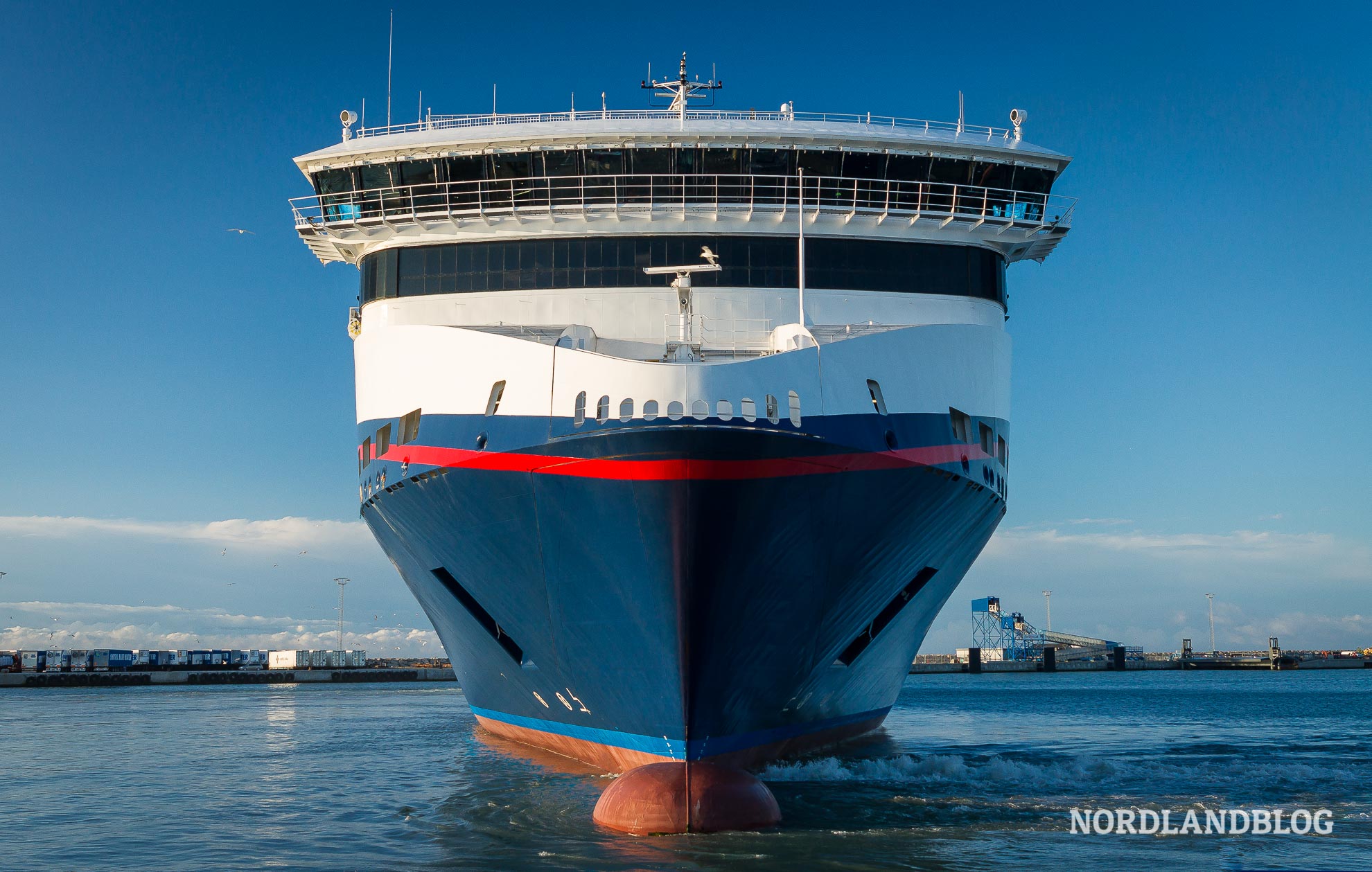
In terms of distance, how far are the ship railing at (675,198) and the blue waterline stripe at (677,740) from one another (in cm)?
788

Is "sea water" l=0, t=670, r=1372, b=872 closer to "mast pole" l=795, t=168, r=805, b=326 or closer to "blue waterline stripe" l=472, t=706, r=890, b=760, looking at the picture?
"blue waterline stripe" l=472, t=706, r=890, b=760

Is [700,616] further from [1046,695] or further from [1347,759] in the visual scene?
[1046,695]

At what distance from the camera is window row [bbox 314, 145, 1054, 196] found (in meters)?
17.9

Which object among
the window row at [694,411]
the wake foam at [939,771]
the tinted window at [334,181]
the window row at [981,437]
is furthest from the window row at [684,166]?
the wake foam at [939,771]

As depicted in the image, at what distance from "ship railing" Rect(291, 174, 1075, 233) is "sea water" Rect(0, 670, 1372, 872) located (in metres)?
8.65

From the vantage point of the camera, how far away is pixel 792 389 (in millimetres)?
13469

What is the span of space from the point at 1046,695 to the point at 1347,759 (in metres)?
34.6

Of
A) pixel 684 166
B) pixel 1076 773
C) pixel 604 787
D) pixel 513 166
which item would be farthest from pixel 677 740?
pixel 513 166

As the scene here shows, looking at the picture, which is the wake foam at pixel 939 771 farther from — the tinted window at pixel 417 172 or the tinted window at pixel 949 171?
the tinted window at pixel 417 172

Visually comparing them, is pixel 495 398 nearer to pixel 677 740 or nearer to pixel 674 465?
pixel 674 465

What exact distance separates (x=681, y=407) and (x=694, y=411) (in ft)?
0.52

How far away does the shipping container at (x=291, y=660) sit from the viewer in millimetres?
89812

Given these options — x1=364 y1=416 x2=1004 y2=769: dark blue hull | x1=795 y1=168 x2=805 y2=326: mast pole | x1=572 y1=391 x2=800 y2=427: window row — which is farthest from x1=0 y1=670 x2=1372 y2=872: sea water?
x1=795 y1=168 x2=805 y2=326: mast pole

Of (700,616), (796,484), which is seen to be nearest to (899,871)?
(700,616)
